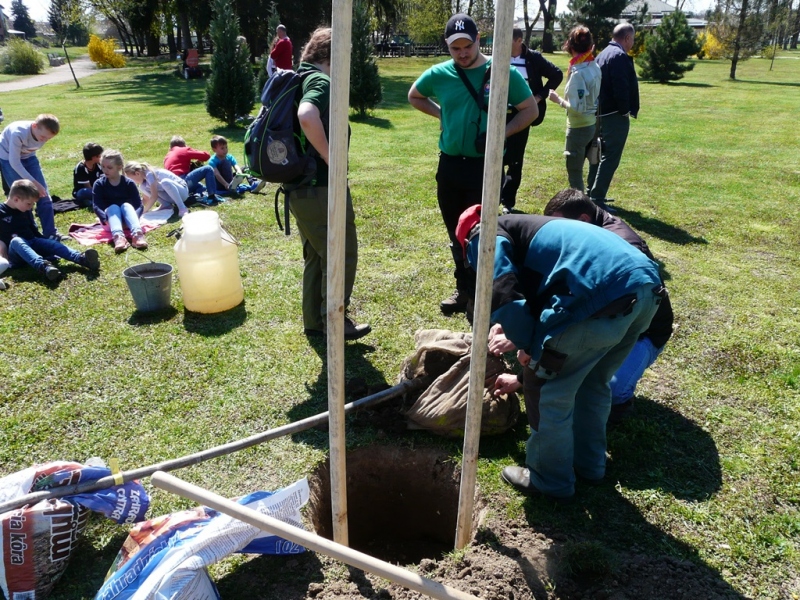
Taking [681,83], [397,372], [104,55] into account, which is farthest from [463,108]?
[104,55]

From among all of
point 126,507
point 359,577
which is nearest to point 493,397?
point 359,577

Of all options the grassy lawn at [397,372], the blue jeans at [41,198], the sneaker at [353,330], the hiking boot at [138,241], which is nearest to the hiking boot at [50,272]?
the grassy lawn at [397,372]

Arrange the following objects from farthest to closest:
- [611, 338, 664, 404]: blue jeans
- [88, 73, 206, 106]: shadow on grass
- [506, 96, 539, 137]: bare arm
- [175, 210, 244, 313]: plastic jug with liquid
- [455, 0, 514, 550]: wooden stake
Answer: [88, 73, 206, 106]: shadow on grass → [175, 210, 244, 313]: plastic jug with liquid → [506, 96, 539, 137]: bare arm → [611, 338, 664, 404]: blue jeans → [455, 0, 514, 550]: wooden stake

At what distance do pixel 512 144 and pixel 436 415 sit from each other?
4423 millimetres

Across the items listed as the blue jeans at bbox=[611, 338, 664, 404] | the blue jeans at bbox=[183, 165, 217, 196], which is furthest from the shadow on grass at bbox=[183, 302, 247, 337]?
the blue jeans at bbox=[183, 165, 217, 196]

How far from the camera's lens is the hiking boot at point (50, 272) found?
596 cm

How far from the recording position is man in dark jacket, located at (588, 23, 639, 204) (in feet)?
23.6

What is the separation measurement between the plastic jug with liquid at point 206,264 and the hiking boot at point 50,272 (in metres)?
1.60

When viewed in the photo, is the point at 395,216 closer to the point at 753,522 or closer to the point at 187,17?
the point at 753,522

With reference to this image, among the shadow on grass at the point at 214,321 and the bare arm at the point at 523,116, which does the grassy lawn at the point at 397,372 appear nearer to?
the shadow on grass at the point at 214,321

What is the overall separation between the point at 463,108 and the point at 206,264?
236cm

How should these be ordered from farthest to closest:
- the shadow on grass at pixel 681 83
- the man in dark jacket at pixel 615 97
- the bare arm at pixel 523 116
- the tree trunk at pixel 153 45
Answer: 1. the tree trunk at pixel 153 45
2. the shadow on grass at pixel 681 83
3. the man in dark jacket at pixel 615 97
4. the bare arm at pixel 523 116

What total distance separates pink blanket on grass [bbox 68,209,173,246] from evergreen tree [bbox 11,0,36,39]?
263ft

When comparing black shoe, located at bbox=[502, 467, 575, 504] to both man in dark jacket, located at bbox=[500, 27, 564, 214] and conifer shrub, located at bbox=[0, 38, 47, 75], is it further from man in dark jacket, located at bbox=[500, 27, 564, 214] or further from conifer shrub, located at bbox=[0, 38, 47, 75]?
conifer shrub, located at bbox=[0, 38, 47, 75]
